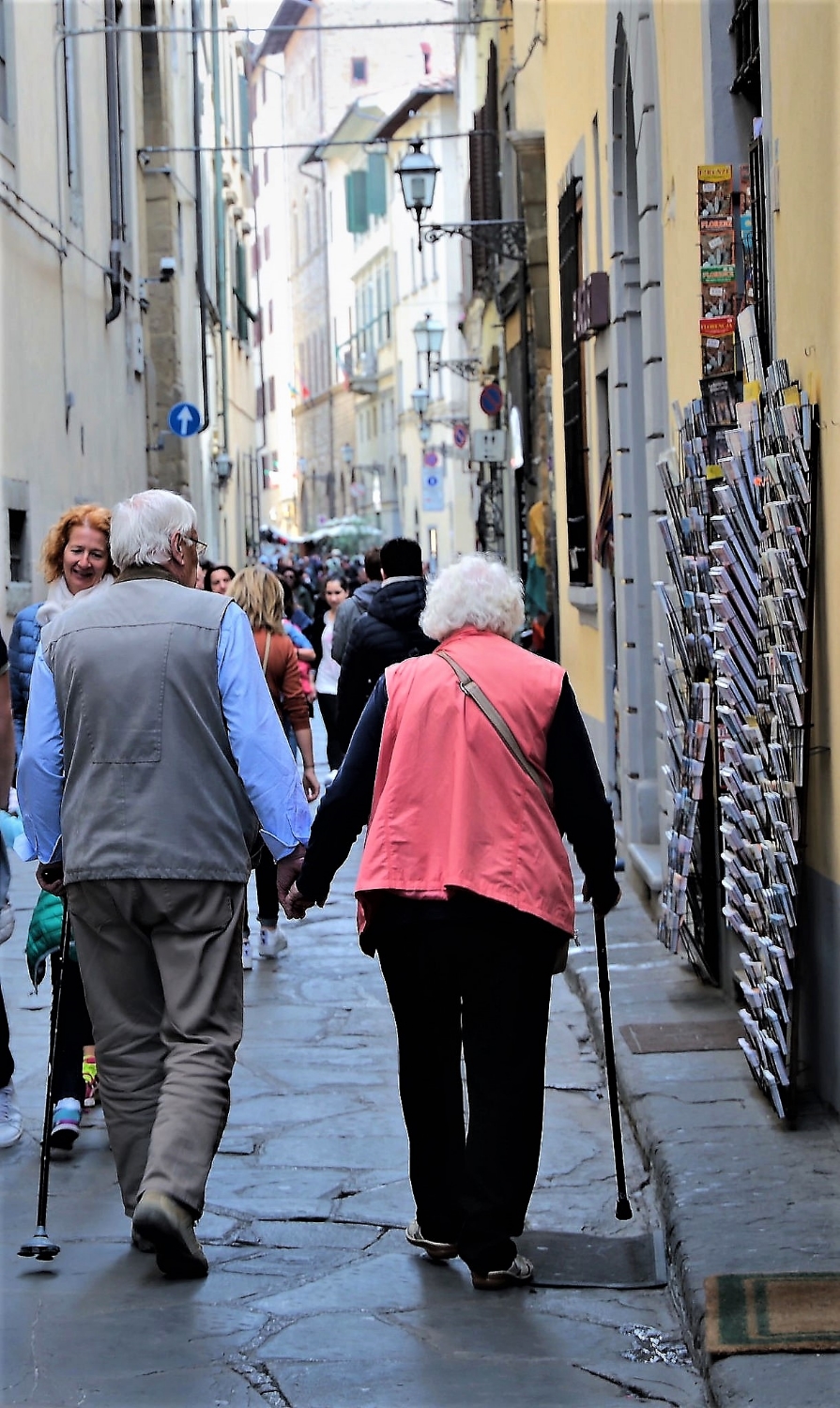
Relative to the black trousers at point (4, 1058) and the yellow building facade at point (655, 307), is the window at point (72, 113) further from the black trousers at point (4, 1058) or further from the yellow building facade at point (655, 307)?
the black trousers at point (4, 1058)

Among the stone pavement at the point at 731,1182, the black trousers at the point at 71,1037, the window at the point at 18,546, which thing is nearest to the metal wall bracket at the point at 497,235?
the window at the point at 18,546

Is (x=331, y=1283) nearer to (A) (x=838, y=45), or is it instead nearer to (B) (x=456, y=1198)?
(B) (x=456, y=1198)

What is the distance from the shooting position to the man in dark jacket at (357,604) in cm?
1164

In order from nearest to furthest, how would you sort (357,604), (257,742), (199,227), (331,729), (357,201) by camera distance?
(257,742), (357,604), (331,729), (199,227), (357,201)

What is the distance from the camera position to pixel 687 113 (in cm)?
767

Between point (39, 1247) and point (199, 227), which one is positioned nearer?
point (39, 1247)

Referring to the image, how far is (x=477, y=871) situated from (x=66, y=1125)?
74.2 inches

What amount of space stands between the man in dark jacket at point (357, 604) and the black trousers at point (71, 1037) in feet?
18.0

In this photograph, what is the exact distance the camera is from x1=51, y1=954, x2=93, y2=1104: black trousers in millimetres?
5664

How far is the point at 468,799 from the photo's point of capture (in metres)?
4.45

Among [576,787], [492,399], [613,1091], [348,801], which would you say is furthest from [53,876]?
[492,399]

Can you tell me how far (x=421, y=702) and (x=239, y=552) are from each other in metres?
35.3

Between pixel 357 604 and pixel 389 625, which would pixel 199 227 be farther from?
pixel 389 625

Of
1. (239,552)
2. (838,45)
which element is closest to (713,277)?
(838,45)
